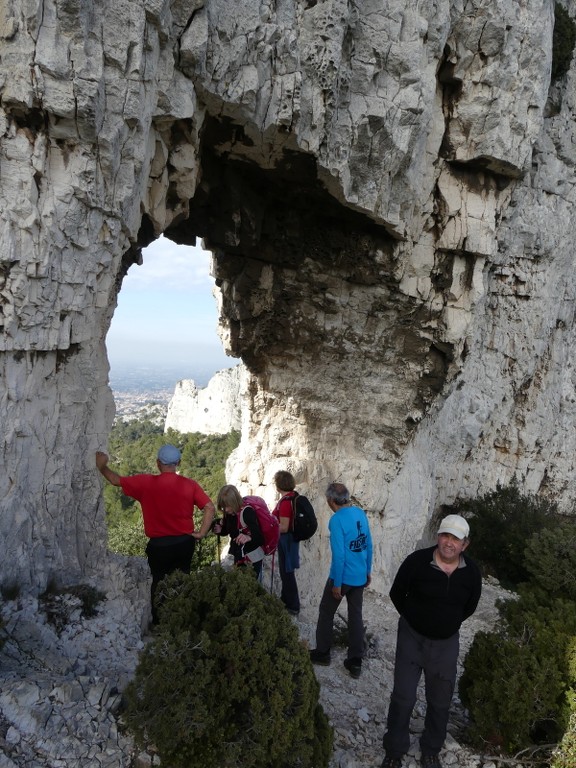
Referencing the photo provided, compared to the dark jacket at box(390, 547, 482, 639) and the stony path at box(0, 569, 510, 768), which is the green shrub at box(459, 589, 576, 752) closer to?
the stony path at box(0, 569, 510, 768)

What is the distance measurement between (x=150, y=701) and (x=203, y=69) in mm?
5573

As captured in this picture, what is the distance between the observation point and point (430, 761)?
11.9ft

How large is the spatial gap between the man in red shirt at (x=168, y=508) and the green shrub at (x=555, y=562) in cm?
441

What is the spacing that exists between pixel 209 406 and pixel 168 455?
4904cm

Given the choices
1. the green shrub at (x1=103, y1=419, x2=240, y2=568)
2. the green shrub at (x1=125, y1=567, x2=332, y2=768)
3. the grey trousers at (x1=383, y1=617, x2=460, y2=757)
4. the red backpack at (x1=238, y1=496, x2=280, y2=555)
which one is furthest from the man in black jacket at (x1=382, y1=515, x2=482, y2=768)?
the green shrub at (x1=103, y1=419, x2=240, y2=568)

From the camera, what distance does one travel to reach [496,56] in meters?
7.49

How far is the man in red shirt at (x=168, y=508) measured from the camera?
438cm

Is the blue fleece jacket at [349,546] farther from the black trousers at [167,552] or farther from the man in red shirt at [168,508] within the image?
the black trousers at [167,552]

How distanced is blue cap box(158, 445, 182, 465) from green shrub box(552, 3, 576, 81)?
10.6 m

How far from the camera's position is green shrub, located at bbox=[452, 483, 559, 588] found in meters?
13.4

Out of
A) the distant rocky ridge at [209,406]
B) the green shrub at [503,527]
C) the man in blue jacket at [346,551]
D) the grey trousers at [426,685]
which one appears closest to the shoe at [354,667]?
the man in blue jacket at [346,551]

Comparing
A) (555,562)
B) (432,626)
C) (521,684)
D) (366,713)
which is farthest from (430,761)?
(555,562)

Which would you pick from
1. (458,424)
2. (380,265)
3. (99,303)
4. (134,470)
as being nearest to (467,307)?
(380,265)

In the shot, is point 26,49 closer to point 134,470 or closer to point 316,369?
point 316,369
